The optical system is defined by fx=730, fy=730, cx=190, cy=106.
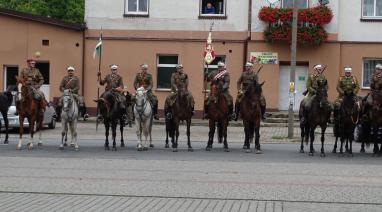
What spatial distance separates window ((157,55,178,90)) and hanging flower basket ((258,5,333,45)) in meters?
5.35

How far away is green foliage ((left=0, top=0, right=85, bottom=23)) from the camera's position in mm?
77000

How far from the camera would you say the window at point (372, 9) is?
37.0m

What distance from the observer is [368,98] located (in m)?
21.2

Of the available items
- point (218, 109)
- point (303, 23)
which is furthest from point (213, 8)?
point (218, 109)

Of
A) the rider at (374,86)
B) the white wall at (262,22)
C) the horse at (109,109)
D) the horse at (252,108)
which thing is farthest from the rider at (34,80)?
the white wall at (262,22)

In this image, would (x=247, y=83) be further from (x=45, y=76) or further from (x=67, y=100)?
(x=45, y=76)

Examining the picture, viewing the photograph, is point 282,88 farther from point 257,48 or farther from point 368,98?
point 368,98

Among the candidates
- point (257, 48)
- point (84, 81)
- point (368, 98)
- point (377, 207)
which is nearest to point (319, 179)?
point (377, 207)

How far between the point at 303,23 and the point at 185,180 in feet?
74.6

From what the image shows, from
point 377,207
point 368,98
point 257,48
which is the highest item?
point 257,48

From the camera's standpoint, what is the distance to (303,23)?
36.2 meters

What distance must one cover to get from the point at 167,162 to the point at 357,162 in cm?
500

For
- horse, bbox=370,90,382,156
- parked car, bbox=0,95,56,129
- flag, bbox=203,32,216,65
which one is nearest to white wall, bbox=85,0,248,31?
flag, bbox=203,32,216,65

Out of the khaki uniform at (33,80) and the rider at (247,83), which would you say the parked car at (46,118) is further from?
the rider at (247,83)
